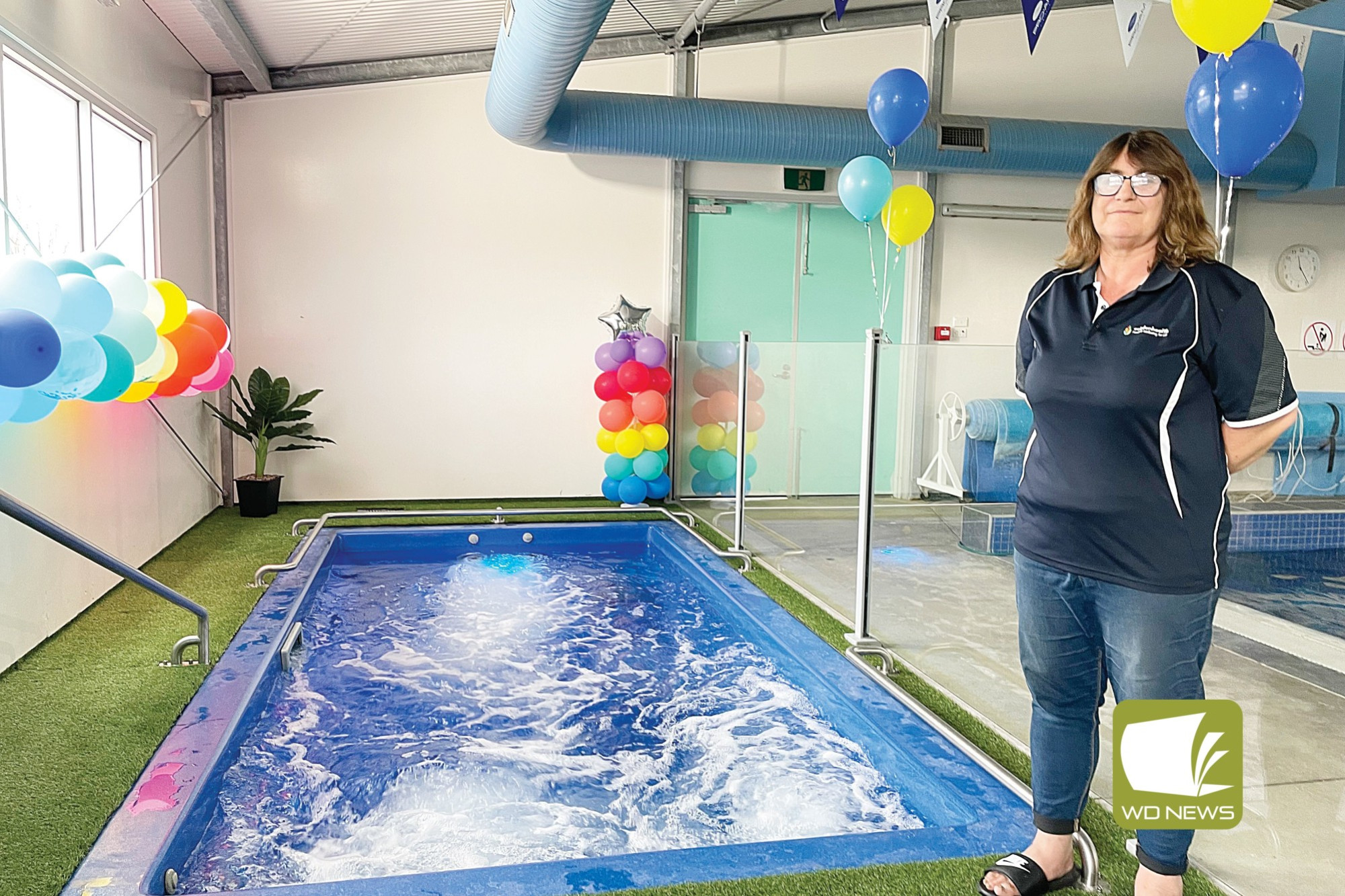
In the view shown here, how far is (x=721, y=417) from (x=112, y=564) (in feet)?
11.5

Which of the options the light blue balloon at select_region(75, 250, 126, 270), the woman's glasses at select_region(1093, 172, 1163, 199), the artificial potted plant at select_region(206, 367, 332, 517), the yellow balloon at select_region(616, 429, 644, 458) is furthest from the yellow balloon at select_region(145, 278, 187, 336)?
the woman's glasses at select_region(1093, 172, 1163, 199)

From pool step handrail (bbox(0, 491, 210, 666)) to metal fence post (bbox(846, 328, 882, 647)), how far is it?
7.15 feet

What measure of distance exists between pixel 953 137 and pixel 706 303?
2018 millimetres

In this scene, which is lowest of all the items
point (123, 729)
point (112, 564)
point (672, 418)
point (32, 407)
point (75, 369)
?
point (123, 729)

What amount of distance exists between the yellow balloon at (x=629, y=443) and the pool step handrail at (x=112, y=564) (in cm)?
317

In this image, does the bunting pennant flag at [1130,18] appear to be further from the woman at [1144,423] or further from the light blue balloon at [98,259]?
the light blue balloon at [98,259]

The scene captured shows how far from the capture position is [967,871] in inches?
77.0

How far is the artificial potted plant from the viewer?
611 cm

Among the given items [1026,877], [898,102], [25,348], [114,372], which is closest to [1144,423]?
[1026,877]

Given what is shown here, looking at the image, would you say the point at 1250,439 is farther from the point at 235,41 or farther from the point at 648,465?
the point at 235,41

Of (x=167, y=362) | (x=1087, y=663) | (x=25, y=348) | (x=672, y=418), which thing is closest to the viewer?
(x=1087, y=663)

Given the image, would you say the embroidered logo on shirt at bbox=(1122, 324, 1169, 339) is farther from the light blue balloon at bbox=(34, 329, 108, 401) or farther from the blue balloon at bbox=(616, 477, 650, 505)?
the blue balloon at bbox=(616, 477, 650, 505)

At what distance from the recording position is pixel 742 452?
211 inches

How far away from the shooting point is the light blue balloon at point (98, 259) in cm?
329
